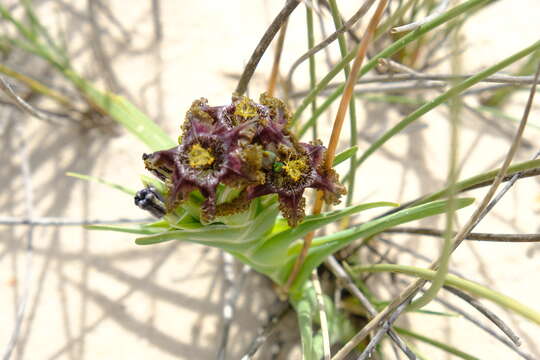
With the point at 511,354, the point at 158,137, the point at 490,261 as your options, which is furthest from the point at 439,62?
the point at 158,137

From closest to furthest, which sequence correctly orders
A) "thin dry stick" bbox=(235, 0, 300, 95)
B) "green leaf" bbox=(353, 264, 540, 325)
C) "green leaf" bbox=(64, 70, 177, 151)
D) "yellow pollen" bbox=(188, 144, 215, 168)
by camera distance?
"green leaf" bbox=(353, 264, 540, 325), "yellow pollen" bbox=(188, 144, 215, 168), "thin dry stick" bbox=(235, 0, 300, 95), "green leaf" bbox=(64, 70, 177, 151)

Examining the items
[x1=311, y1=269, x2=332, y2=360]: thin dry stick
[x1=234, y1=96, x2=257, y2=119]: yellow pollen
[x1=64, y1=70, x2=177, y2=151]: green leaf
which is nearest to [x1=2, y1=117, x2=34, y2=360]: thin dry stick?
[x1=64, y1=70, x2=177, y2=151]: green leaf

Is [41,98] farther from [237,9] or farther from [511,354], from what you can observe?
[511,354]

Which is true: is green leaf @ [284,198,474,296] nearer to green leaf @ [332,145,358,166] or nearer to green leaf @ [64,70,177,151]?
green leaf @ [332,145,358,166]

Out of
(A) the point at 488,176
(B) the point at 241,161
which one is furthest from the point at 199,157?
(A) the point at 488,176

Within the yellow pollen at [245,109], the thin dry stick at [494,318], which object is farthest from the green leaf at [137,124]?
the thin dry stick at [494,318]

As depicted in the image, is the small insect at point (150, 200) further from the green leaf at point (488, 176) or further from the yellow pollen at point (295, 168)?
the green leaf at point (488, 176)
